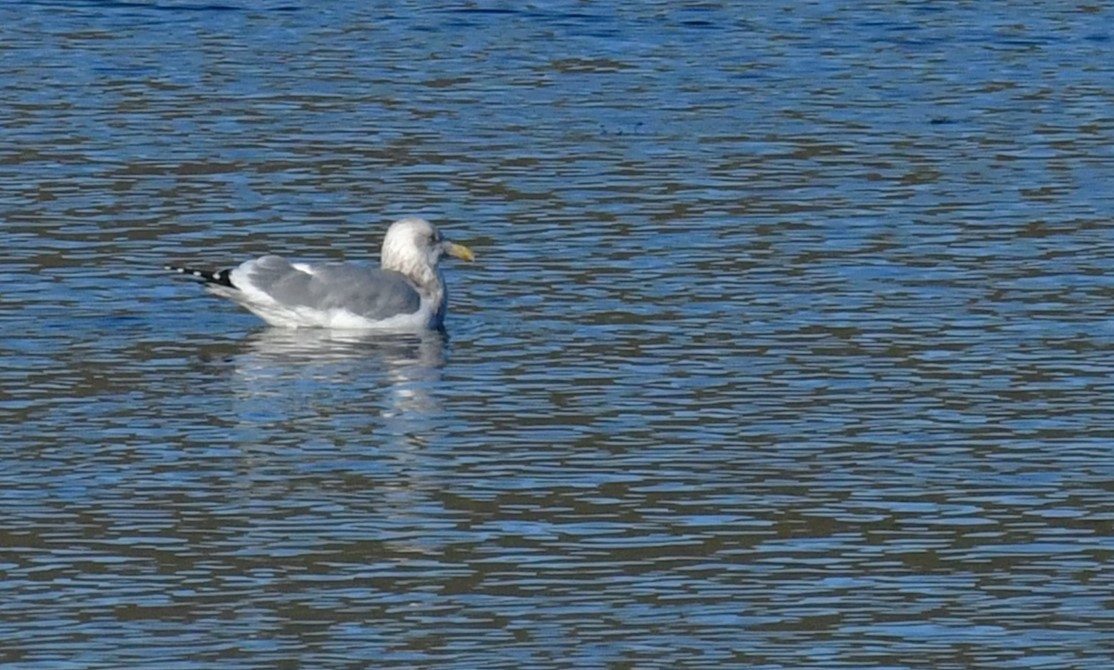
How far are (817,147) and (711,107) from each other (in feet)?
6.79

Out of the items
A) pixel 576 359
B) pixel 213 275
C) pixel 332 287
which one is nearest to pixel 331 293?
pixel 332 287

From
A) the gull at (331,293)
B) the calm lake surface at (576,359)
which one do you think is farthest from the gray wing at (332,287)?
the calm lake surface at (576,359)

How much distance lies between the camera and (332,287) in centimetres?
1631

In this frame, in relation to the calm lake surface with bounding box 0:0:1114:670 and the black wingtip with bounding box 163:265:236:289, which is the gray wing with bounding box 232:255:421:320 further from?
the calm lake surface with bounding box 0:0:1114:670

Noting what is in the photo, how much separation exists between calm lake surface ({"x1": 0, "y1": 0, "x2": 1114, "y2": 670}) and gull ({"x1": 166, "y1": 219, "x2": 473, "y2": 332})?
0.22 metres

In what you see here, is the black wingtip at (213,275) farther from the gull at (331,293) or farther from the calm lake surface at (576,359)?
the calm lake surface at (576,359)

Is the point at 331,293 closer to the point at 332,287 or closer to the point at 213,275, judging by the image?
the point at 332,287

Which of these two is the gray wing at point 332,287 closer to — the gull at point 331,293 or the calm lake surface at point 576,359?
the gull at point 331,293

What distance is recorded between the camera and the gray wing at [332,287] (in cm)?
1627

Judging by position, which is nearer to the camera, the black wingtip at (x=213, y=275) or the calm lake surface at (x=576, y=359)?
the calm lake surface at (x=576, y=359)

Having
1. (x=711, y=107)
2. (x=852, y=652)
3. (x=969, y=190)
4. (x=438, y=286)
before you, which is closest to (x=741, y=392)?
(x=438, y=286)

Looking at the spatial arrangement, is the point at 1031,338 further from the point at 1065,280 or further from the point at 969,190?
the point at 969,190

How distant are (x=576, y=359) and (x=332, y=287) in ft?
6.03

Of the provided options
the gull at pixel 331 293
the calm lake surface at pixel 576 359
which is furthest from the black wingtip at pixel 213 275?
the calm lake surface at pixel 576 359
